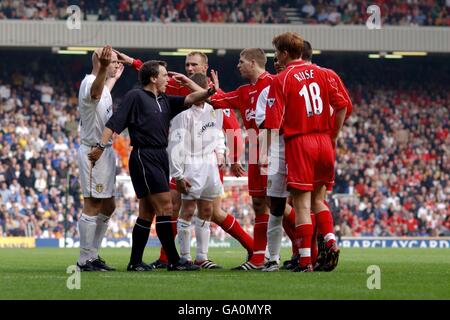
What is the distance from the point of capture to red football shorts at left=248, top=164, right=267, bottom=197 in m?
11.8

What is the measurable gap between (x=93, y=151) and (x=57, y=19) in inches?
1045

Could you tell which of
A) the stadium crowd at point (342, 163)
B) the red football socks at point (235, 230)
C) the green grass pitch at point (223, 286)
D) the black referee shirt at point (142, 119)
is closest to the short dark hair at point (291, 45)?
the black referee shirt at point (142, 119)

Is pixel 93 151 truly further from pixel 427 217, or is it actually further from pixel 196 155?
pixel 427 217

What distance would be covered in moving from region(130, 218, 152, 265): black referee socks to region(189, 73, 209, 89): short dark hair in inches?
74.9

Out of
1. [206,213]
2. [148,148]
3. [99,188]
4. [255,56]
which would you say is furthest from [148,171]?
[255,56]

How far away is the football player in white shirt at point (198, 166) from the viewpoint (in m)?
12.4

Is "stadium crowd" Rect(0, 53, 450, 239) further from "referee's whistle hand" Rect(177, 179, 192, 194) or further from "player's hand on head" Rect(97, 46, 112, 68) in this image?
"player's hand on head" Rect(97, 46, 112, 68)

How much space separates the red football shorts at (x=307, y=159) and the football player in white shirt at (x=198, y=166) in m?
2.06

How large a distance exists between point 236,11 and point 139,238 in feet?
92.3

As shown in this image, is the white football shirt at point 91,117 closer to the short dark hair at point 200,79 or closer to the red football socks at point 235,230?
the short dark hair at point 200,79

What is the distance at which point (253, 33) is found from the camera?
122 ft

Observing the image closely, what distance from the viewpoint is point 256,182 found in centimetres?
1185

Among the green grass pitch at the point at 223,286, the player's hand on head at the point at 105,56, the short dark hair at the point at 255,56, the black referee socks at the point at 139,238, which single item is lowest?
the green grass pitch at the point at 223,286
